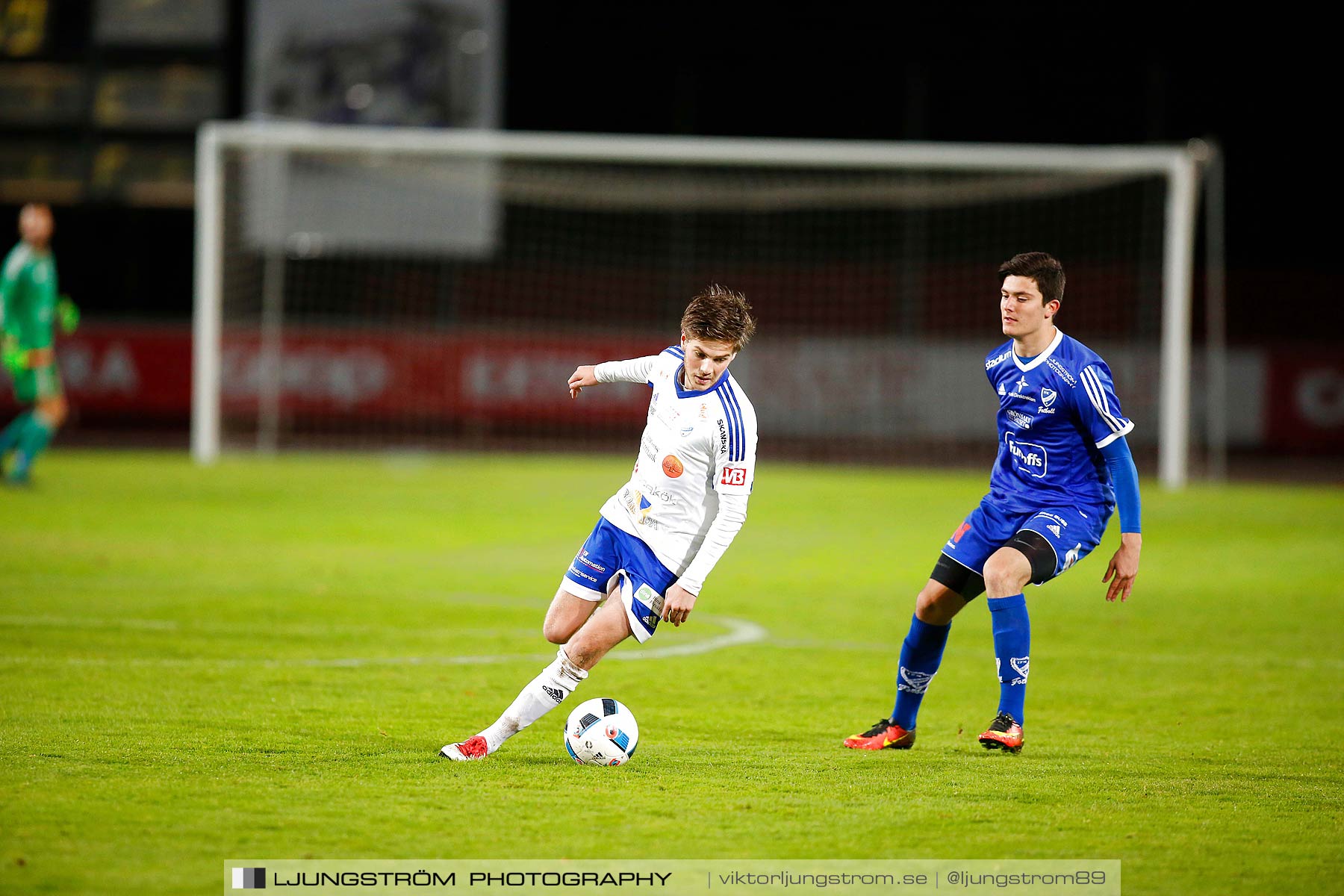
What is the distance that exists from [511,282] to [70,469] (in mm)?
8689

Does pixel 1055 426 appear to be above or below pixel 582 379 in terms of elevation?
below

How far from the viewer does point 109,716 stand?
239 inches

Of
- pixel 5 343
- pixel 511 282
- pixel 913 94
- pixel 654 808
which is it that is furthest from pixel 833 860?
pixel 913 94

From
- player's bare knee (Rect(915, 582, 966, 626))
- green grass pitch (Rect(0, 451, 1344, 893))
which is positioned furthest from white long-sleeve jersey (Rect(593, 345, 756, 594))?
player's bare knee (Rect(915, 582, 966, 626))

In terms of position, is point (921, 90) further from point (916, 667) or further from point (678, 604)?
point (678, 604)

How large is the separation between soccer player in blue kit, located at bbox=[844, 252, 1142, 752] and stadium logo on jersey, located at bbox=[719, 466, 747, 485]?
3.70 feet

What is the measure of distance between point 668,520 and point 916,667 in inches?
50.3

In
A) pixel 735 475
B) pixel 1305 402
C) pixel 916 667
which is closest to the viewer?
pixel 735 475

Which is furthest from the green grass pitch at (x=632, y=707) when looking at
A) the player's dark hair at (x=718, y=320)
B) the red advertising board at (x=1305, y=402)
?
the red advertising board at (x=1305, y=402)

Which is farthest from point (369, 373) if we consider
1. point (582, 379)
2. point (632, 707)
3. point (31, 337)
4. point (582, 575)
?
point (582, 575)

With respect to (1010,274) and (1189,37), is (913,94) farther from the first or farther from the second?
(1010,274)

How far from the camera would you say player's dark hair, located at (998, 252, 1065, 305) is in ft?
19.4

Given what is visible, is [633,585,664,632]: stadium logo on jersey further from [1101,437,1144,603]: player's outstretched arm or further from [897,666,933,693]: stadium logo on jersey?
[1101,437,1144,603]: player's outstretched arm

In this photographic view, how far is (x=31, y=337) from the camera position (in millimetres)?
15273
